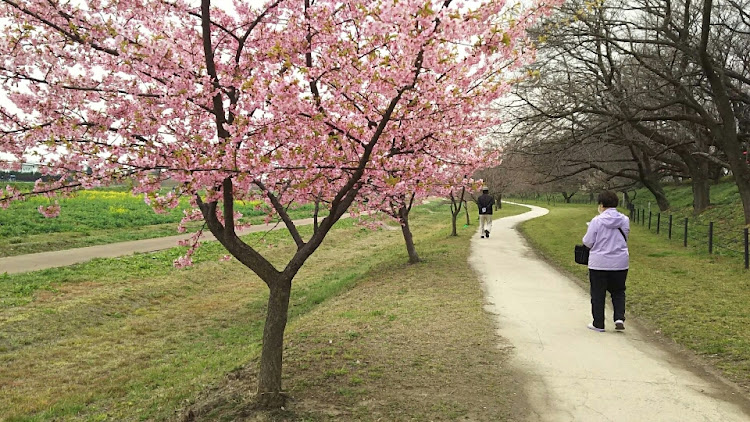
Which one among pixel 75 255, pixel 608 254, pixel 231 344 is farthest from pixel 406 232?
pixel 75 255

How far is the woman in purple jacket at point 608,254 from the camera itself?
6.96m

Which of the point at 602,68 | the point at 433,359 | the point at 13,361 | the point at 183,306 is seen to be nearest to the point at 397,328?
the point at 433,359

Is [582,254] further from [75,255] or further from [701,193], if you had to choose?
[701,193]

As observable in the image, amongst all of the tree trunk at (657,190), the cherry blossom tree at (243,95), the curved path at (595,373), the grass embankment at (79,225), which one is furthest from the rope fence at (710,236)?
the grass embankment at (79,225)

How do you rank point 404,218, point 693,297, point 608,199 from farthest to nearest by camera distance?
point 404,218 → point 693,297 → point 608,199

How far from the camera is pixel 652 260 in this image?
14758 mm

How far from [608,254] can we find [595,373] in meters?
1.96

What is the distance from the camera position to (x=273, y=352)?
5391 mm

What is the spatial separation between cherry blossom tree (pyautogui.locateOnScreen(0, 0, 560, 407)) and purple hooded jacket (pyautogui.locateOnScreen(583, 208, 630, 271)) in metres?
2.59

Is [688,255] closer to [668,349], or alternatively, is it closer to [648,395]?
[668,349]

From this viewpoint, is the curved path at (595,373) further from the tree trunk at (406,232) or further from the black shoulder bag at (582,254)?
the tree trunk at (406,232)

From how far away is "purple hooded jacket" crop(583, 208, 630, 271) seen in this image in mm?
6953

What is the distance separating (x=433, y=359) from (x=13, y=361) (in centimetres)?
728

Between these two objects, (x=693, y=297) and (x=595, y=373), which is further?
(x=693, y=297)
